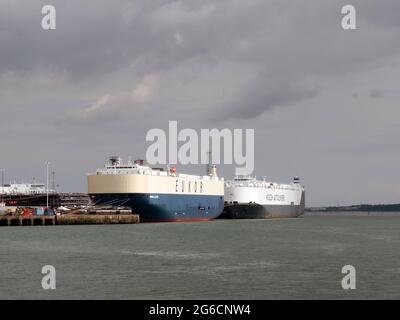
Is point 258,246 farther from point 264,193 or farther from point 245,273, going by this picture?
point 264,193

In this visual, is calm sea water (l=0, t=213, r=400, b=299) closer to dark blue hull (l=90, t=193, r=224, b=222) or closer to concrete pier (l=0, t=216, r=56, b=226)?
concrete pier (l=0, t=216, r=56, b=226)

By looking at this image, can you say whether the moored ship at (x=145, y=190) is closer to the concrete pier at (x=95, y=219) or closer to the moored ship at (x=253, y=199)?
the concrete pier at (x=95, y=219)

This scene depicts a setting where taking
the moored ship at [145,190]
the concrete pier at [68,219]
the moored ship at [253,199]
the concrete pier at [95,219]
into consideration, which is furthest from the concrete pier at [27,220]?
the moored ship at [253,199]

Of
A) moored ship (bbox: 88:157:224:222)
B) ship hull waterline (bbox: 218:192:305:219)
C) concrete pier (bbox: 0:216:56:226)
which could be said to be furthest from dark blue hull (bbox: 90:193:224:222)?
ship hull waterline (bbox: 218:192:305:219)

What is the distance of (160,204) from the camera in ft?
363

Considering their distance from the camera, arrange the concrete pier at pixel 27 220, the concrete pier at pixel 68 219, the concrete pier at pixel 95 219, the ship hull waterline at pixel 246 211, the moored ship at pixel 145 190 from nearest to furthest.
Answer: the concrete pier at pixel 27 220 < the concrete pier at pixel 68 219 < the concrete pier at pixel 95 219 < the moored ship at pixel 145 190 < the ship hull waterline at pixel 246 211

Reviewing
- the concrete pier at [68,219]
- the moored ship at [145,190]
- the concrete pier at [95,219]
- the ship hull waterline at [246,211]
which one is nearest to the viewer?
the concrete pier at [68,219]

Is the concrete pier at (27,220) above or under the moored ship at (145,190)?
under

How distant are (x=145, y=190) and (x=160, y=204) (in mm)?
4182

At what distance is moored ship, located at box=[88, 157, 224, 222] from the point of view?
10669 cm

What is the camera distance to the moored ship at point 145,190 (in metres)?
107

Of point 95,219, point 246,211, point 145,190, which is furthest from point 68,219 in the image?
point 246,211
